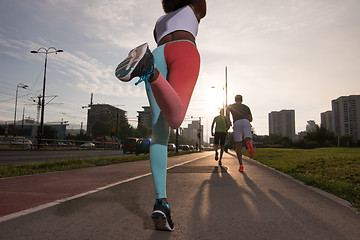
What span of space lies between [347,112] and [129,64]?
120405mm

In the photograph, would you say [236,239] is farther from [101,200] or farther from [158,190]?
[101,200]

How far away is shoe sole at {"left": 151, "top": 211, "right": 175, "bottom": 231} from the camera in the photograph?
1856 millimetres

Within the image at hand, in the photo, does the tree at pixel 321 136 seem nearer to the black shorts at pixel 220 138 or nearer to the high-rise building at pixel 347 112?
the high-rise building at pixel 347 112

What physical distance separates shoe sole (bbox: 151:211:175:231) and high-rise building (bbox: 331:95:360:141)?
113m

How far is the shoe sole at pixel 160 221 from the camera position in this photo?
186 centimetres

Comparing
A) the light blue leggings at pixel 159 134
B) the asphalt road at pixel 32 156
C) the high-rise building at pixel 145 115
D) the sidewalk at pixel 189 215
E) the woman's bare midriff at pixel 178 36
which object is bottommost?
the asphalt road at pixel 32 156

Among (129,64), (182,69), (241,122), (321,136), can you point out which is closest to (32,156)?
(241,122)

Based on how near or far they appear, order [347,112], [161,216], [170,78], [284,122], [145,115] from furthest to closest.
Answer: [145,115] < [284,122] < [347,112] < [170,78] < [161,216]

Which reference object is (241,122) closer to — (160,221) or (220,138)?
(220,138)

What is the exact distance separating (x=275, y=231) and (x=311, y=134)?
63957 mm

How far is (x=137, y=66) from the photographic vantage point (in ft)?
4.73

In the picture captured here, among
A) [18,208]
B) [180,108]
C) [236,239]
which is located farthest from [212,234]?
[18,208]

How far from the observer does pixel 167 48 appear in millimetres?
2078

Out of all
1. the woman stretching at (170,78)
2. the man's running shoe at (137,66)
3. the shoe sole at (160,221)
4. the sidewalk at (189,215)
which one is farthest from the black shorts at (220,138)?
the man's running shoe at (137,66)
